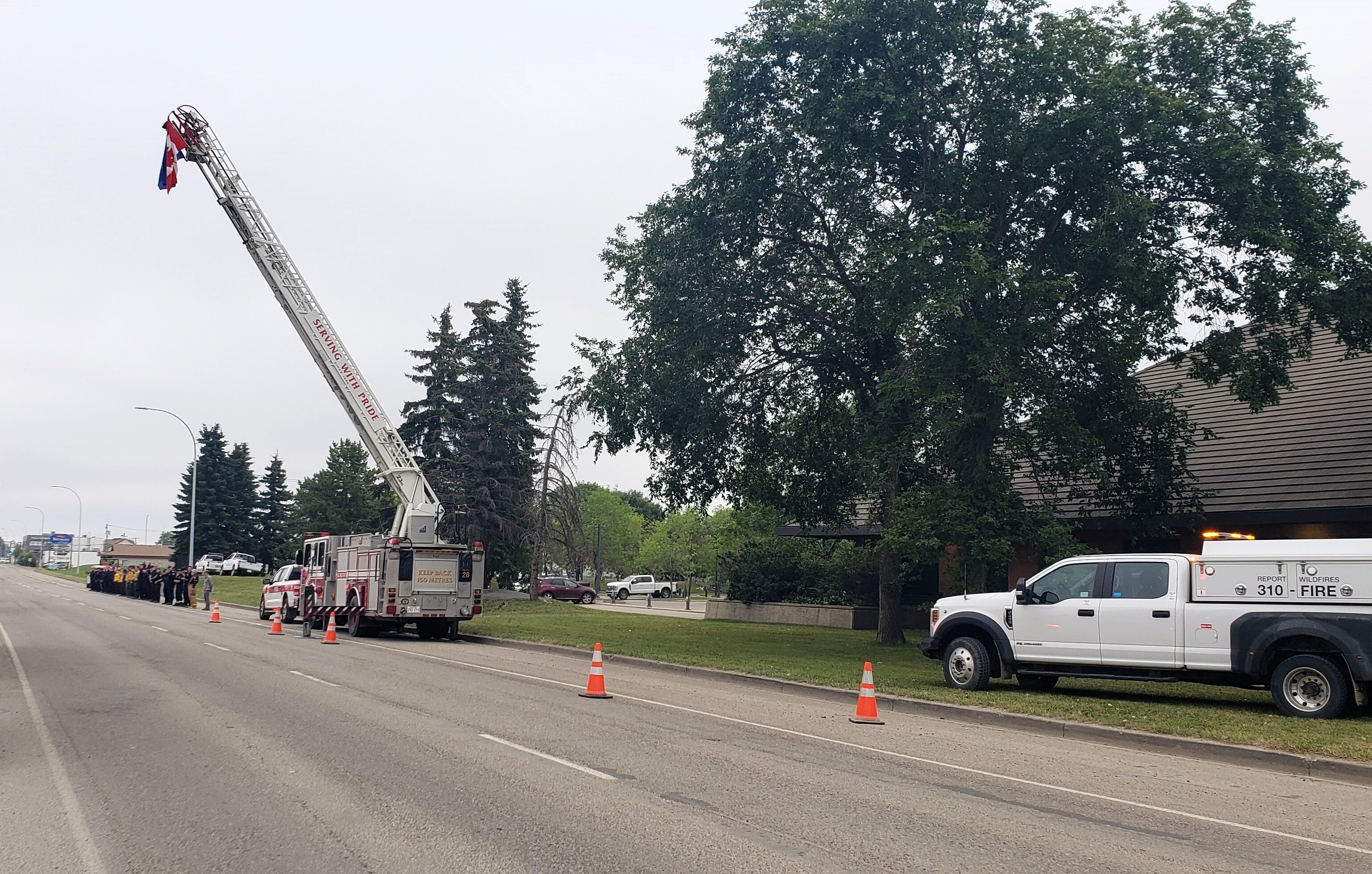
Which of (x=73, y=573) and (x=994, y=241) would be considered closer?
(x=994, y=241)

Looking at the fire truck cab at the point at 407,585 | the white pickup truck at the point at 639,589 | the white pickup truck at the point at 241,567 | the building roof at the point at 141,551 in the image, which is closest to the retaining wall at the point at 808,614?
the fire truck cab at the point at 407,585

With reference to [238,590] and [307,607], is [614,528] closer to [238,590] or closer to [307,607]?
[238,590]

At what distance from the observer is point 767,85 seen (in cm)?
2331

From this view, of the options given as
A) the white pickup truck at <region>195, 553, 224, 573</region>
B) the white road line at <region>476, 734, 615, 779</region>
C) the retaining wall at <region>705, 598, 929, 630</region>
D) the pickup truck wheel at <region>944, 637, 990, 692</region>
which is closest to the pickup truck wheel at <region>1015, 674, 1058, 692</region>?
the pickup truck wheel at <region>944, 637, 990, 692</region>

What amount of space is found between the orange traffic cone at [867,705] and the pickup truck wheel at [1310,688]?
4.71 meters

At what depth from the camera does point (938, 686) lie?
16.0 metres

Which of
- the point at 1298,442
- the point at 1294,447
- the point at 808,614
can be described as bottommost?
the point at 808,614

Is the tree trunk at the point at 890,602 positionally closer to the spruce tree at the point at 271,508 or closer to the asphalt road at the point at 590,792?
the asphalt road at the point at 590,792

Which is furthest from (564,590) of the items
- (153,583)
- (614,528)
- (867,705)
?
(614,528)

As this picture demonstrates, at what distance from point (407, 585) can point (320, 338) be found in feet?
20.7

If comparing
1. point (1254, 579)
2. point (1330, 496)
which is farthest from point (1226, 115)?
point (1254, 579)

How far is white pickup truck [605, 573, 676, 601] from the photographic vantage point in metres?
70.6

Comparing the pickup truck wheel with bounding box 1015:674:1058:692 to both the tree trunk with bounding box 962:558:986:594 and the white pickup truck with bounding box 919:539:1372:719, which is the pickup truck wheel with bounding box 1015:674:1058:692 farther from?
the tree trunk with bounding box 962:558:986:594

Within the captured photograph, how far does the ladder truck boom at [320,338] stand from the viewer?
2645cm
